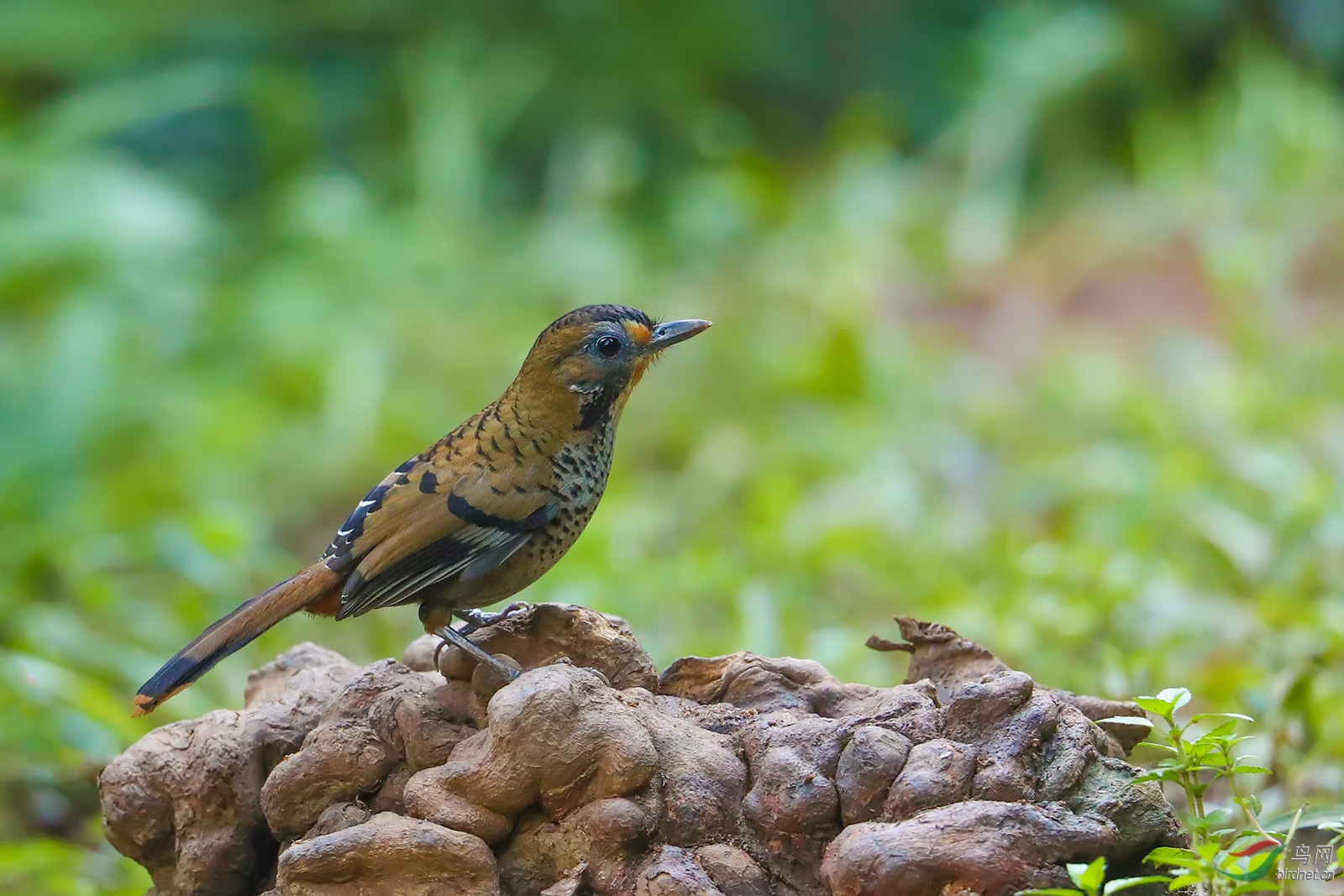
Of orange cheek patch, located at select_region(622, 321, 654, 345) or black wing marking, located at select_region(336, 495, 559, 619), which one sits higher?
orange cheek patch, located at select_region(622, 321, 654, 345)

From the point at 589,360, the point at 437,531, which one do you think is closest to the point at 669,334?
the point at 589,360

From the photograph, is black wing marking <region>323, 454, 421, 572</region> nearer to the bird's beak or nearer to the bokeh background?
the bird's beak

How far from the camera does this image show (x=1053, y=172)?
10938 mm

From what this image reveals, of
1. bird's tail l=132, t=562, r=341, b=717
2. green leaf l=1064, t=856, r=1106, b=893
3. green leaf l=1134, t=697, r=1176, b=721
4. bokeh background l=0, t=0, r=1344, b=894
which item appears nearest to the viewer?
green leaf l=1064, t=856, r=1106, b=893

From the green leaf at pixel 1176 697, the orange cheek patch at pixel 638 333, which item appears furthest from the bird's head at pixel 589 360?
the green leaf at pixel 1176 697

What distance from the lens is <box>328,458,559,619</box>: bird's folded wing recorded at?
2.93m

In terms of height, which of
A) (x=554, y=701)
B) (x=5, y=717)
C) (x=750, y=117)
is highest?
(x=750, y=117)

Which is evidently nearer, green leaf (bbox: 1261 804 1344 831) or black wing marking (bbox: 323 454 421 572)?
green leaf (bbox: 1261 804 1344 831)

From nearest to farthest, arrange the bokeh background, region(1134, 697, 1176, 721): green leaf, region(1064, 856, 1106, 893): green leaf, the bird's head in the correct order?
1. region(1064, 856, 1106, 893): green leaf
2. region(1134, 697, 1176, 721): green leaf
3. the bird's head
4. the bokeh background

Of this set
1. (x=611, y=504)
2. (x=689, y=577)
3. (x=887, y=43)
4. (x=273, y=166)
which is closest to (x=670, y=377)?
(x=611, y=504)

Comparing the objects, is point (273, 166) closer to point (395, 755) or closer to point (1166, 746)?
point (395, 755)

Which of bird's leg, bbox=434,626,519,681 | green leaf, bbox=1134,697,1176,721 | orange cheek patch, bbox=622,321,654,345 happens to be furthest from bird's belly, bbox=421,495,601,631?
green leaf, bbox=1134,697,1176,721

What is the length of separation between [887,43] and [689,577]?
307 inches

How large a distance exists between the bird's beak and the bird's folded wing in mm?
397
